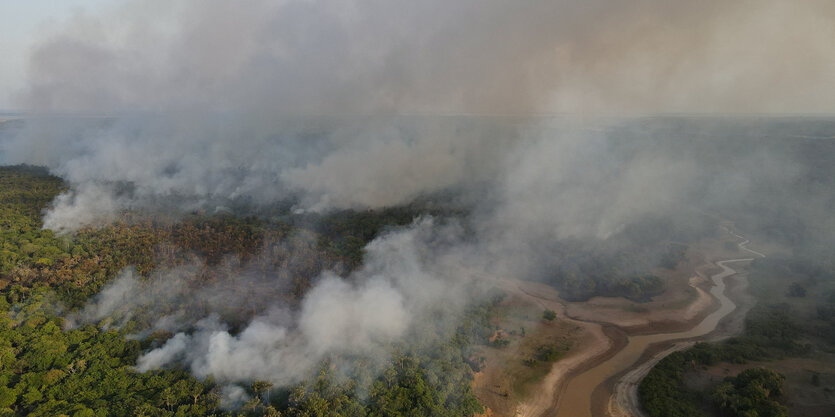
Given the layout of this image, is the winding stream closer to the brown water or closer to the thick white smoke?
the brown water

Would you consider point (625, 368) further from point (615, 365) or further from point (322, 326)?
point (322, 326)

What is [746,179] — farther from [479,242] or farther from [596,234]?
[479,242]

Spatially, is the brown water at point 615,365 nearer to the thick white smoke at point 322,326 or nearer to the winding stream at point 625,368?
the winding stream at point 625,368

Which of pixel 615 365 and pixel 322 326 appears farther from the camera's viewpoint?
pixel 615 365

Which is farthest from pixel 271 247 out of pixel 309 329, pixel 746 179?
pixel 746 179

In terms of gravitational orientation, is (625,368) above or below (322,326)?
below

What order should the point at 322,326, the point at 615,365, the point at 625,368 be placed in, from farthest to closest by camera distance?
the point at 615,365, the point at 625,368, the point at 322,326

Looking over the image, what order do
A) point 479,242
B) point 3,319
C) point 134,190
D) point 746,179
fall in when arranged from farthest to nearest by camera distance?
1. point 746,179
2. point 134,190
3. point 479,242
4. point 3,319

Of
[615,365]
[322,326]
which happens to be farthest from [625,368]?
[322,326]

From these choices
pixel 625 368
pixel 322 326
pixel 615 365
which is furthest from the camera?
pixel 615 365
